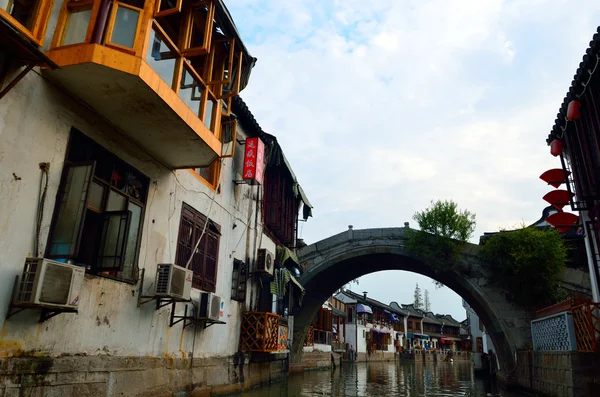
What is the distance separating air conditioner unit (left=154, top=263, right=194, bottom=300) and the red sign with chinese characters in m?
4.49

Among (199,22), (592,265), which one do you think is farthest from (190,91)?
(592,265)

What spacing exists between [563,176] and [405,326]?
48957 mm

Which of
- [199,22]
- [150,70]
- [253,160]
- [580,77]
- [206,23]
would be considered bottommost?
[150,70]

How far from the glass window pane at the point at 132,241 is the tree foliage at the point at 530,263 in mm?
12131

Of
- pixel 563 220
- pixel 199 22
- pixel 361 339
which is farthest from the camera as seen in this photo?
pixel 361 339

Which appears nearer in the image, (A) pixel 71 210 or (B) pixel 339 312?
(A) pixel 71 210

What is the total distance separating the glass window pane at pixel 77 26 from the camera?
5.45 metres

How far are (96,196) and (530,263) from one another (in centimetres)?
1315

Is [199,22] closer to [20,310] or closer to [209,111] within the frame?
[209,111]

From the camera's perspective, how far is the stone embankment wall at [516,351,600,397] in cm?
814

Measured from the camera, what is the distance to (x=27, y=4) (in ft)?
17.5

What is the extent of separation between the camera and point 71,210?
18.1 feet

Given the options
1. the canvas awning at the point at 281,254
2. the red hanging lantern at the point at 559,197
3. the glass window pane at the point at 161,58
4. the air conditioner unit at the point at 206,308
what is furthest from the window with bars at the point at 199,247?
the red hanging lantern at the point at 559,197

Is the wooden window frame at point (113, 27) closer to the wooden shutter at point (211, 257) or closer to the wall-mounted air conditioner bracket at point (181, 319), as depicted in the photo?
the wall-mounted air conditioner bracket at point (181, 319)
